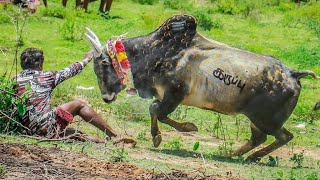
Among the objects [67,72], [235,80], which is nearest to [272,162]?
[235,80]

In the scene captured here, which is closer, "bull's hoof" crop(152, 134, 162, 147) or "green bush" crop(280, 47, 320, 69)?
"bull's hoof" crop(152, 134, 162, 147)

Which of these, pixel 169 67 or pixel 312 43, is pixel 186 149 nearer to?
pixel 169 67

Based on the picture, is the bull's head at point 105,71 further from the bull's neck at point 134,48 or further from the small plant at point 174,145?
the small plant at point 174,145

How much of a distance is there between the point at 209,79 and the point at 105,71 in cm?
134

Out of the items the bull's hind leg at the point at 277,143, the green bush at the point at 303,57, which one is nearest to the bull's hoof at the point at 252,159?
the bull's hind leg at the point at 277,143

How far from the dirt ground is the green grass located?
1.23 ft

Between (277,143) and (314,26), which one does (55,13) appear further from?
(277,143)

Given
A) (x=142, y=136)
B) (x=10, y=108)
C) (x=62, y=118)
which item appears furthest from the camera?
(x=142, y=136)

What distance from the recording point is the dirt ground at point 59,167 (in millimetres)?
6816

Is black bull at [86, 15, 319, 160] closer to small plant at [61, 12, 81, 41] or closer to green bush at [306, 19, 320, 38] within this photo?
small plant at [61, 12, 81, 41]

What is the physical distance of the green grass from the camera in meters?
8.86

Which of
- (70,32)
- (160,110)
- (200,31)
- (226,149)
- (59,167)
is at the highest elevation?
(59,167)

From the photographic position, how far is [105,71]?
10.2 meters

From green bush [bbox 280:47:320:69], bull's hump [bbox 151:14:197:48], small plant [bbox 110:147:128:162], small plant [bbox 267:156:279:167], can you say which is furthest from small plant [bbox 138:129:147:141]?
green bush [bbox 280:47:320:69]
